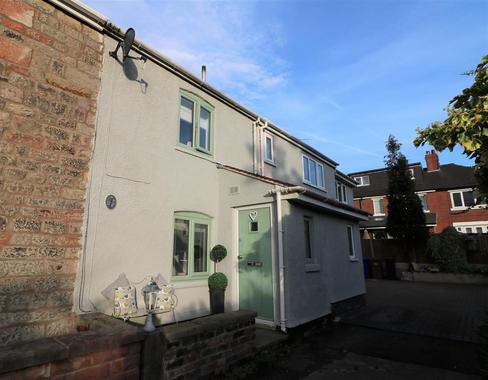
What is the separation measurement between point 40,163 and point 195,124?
12.1 ft

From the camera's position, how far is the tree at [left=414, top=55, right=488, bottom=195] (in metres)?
3.51

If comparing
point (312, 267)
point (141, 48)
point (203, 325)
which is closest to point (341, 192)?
point (312, 267)

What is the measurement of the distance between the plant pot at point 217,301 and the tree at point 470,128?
16.5 feet

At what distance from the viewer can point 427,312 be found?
373 inches

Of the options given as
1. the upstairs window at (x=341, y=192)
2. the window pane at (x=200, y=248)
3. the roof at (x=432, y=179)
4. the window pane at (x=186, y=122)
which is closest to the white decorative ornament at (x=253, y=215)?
the window pane at (x=200, y=248)

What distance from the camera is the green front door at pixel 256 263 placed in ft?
22.9

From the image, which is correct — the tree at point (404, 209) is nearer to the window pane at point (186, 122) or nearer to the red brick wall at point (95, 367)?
the window pane at point (186, 122)

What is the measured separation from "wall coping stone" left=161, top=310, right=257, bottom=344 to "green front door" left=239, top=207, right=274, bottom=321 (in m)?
1.52

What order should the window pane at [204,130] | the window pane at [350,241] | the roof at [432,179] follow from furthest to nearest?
the roof at [432,179], the window pane at [350,241], the window pane at [204,130]

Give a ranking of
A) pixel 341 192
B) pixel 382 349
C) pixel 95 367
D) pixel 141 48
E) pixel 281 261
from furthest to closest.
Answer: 1. pixel 341 192
2. pixel 281 261
3. pixel 141 48
4. pixel 382 349
5. pixel 95 367

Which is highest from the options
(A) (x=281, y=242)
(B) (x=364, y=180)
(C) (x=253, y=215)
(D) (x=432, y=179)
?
(B) (x=364, y=180)

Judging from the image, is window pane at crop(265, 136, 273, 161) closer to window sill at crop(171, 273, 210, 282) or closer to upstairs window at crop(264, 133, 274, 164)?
upstairs window at crop(264, 133, 274, 164)

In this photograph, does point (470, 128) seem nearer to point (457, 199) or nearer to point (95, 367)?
point (95, 367)

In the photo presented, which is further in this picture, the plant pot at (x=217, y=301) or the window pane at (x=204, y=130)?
the window pane at (x=204, y=130)
